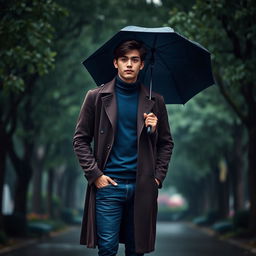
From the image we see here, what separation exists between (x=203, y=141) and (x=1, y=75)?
696 inches

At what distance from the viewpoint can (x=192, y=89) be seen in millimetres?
6293

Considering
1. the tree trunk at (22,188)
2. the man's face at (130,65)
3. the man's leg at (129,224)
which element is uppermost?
the man's face at (130,65)

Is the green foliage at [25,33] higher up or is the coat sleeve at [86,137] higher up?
the green foliage at [25,33]

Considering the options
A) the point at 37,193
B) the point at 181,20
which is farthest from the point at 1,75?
the point at 37,193

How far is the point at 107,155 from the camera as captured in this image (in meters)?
5.27

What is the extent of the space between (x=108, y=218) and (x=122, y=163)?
16.8 inches

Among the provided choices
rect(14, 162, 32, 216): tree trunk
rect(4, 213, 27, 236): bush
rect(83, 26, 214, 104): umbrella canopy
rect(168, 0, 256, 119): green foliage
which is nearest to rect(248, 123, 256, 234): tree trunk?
rect(168, 0, 256, 119): green foliage

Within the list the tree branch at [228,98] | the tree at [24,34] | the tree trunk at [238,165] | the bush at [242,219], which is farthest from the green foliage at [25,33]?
the tree trunk at [238,165]

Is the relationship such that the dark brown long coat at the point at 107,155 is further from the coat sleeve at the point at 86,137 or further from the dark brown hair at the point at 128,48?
the dark brown hair at the point at 128,48

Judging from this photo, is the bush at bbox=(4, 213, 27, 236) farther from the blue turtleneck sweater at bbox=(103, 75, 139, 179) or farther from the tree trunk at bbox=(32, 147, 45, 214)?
the blue turtleneck sweater at bbox=(103, 75, 139, 179)

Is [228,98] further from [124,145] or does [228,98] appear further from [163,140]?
[124,145]

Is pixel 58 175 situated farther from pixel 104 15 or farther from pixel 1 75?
pixel 1 75

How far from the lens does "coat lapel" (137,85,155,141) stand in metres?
5.30

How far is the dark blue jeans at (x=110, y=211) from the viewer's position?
5203mm
